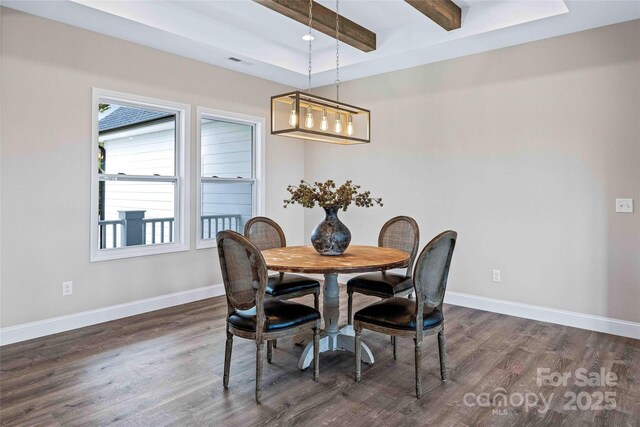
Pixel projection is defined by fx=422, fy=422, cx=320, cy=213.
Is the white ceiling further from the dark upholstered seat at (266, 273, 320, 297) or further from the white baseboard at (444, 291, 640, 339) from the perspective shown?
the white baseboard at (444, 291, 640, 339)

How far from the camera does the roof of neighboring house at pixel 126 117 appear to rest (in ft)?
13.5

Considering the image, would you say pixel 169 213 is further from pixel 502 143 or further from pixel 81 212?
pixel 502 143

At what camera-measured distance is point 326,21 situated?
4.04 m

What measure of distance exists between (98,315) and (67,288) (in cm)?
38

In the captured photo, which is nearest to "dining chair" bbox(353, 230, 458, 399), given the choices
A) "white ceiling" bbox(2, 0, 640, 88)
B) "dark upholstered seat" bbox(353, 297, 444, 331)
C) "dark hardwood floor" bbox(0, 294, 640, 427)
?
"dark upholstered seat" bbox(353, 297, 444, 331)

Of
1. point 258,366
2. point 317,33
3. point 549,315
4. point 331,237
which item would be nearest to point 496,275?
point 549,315

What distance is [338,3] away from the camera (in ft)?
12.9

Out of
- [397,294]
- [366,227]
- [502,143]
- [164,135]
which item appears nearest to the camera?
[397,294]

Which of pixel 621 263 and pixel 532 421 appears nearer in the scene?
pixel 532 421

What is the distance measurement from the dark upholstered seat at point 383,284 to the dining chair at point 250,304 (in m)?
0.89

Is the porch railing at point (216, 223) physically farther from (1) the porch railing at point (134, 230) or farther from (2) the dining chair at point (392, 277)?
(2) the dining chair at point (392, 277)

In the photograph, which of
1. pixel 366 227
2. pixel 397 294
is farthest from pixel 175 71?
pixel 397 294

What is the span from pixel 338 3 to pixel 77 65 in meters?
2.43

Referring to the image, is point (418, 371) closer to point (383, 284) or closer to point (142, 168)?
point (383, 284)
